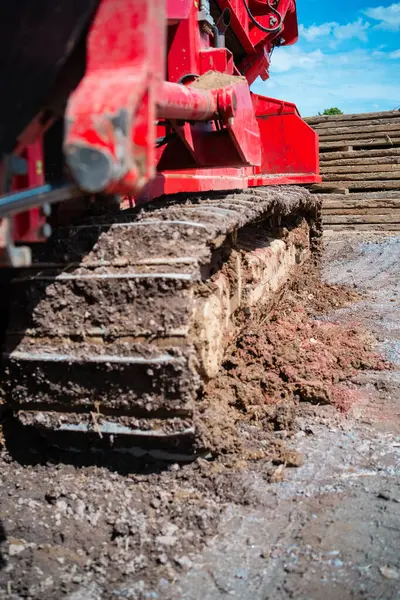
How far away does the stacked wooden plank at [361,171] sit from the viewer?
12.0 m

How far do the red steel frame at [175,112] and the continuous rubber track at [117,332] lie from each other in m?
0.47

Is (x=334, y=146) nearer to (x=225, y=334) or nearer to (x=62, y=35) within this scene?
(x=225, y=334)

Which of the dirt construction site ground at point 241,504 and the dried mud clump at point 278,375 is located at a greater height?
Answer: the dried mud clump at point 278,375

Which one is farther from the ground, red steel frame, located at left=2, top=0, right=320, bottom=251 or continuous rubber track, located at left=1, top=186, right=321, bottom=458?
red steel frame, located at left=2, top=0, right=320, bottom=251

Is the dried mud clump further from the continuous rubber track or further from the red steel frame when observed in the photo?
the red steel frame

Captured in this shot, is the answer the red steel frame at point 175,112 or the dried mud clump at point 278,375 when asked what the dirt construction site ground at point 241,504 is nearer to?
the dried mud clump at point 278,375

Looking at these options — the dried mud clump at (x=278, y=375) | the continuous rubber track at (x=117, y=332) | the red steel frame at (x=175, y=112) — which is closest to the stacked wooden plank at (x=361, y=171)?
the red steel frame at (x=175, y=112)

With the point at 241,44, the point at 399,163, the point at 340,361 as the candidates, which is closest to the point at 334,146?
the point at 399,163

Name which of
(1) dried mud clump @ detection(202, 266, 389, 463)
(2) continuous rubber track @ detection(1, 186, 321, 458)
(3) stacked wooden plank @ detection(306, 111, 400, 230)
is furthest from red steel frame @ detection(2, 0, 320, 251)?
(3) stacked wooden plank @ detection(306, 111, 400, 230)

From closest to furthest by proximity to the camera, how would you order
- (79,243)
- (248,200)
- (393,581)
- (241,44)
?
(393,581), (79,243), (248,200), (241,44)

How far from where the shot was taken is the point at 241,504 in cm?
230

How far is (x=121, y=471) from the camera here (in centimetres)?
248

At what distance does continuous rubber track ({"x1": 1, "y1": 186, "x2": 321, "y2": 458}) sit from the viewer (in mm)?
2299

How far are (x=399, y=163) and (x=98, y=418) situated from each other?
36.1ft
